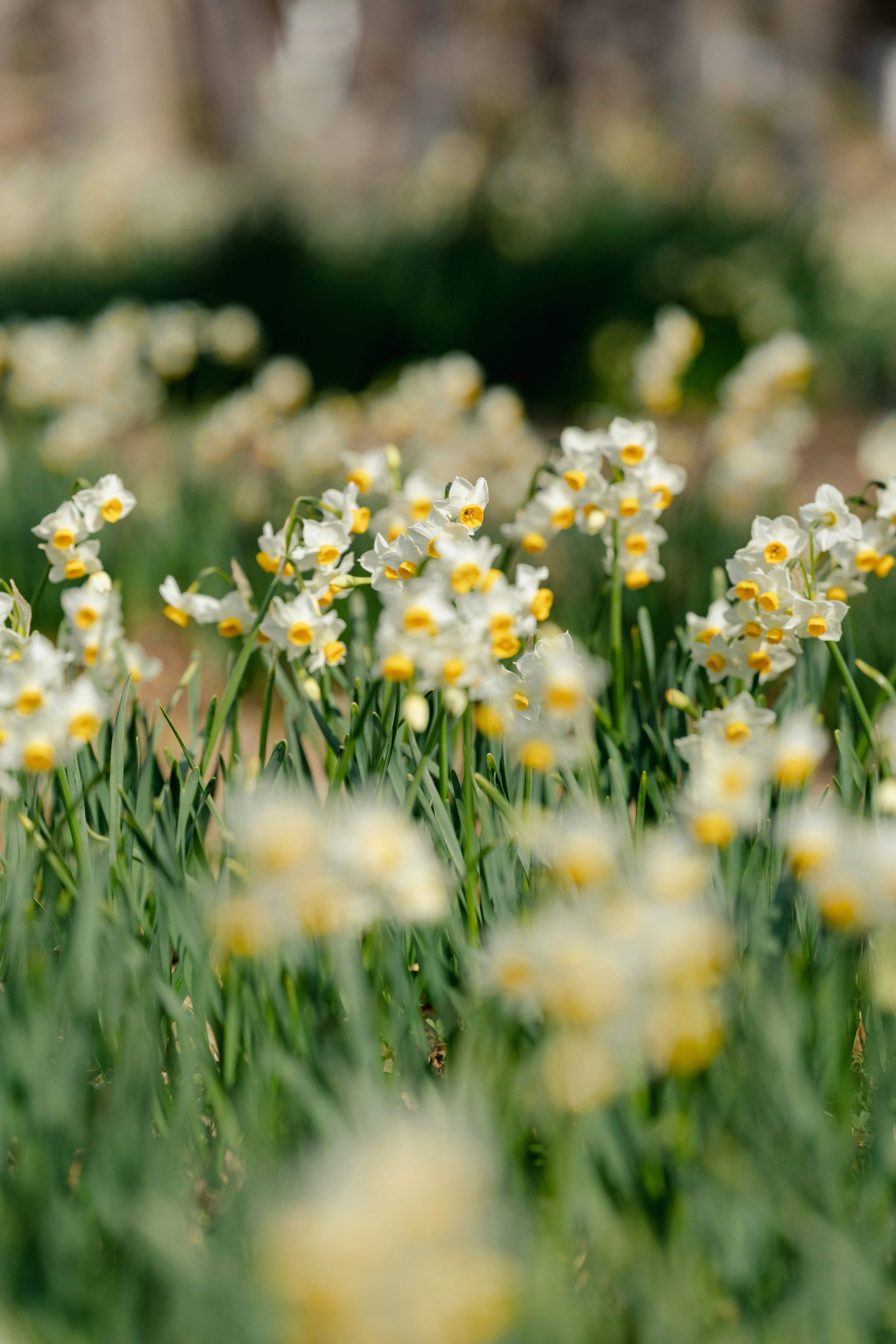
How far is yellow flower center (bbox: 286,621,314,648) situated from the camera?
4.23 feet

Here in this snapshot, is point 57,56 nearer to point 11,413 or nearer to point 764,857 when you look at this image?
point 11,413

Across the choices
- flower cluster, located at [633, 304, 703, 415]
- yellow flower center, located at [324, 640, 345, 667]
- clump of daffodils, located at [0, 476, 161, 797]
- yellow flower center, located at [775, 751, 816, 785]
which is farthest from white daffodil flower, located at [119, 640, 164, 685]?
flower cluster, located at [633, 304, 703, 415]

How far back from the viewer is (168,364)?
3.16 m

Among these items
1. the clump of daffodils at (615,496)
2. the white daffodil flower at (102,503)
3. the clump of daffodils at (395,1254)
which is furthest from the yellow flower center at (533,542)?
the clump of daffodils at (395,1254)

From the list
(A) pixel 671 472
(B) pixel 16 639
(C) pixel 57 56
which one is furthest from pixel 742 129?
(C) pixel 57 56

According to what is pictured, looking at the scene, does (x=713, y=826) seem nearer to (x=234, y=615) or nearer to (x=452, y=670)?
(x=452, y=670)

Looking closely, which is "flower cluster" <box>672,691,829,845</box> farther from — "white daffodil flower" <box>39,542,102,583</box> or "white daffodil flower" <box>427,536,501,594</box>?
"white daffodil flower" <box>39,542,102,583</box>

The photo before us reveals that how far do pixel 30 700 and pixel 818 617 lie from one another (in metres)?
0.92

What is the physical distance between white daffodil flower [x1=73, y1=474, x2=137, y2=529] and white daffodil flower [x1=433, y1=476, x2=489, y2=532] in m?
0.44

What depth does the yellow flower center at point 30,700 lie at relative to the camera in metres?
1.02

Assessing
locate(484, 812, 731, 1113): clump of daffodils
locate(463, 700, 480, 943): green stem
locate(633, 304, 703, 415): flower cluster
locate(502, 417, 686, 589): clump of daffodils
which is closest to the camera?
locate(484, 812, 731, 1113): clump of daffodils

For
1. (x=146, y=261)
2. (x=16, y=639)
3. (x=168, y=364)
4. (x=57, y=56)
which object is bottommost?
(x=16, y=639)

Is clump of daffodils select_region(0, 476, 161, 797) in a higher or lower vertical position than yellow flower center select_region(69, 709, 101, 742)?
higher

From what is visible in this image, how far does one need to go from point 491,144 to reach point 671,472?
7929 millimetres
